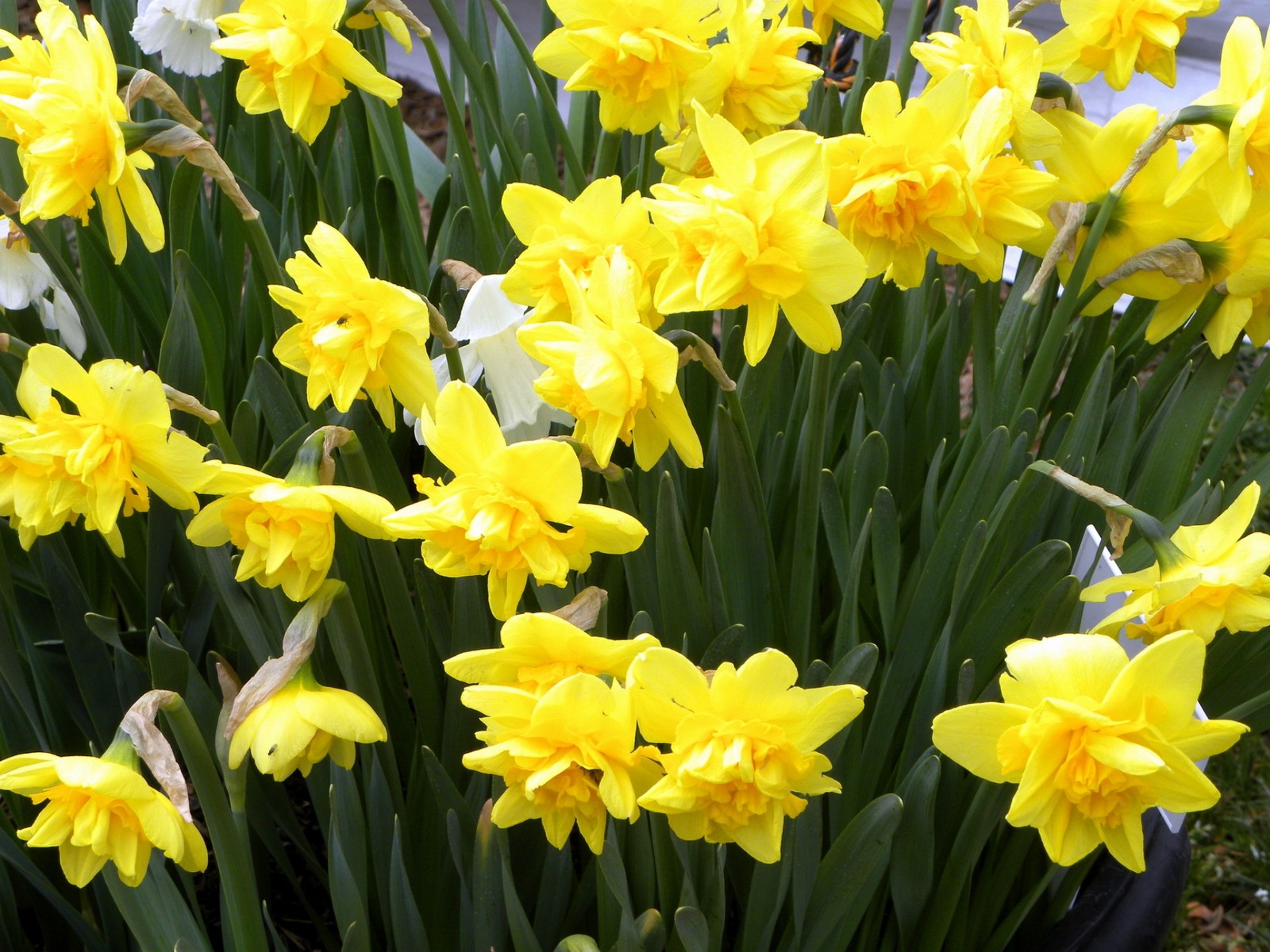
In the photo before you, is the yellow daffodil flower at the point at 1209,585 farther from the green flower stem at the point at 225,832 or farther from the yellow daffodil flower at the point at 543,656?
the green flower stem at the point at 225,832

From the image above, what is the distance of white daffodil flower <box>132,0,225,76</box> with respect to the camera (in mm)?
1176

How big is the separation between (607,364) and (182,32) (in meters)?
0.93

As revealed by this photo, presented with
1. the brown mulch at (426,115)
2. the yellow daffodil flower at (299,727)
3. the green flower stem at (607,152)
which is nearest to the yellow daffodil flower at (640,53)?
the green flower stem at (607,152)

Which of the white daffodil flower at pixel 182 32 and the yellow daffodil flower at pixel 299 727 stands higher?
the white daffodil flower at pixel 182 32

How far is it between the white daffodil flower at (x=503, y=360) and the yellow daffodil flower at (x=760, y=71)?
0.23 meters

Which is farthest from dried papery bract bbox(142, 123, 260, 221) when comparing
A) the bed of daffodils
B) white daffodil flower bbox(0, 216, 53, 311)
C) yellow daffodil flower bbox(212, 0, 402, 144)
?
white daffodil flower bbox(0, 216, 53, 311)

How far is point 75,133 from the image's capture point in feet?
2.48

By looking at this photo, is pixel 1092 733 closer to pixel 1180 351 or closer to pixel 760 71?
pixel 760 71

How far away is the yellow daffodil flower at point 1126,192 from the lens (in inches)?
31.8

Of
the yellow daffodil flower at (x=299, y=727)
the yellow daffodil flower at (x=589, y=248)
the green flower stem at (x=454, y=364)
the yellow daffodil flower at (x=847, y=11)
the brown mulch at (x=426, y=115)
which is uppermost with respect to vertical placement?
the yellow daffodil flower at (x=847, y=11)

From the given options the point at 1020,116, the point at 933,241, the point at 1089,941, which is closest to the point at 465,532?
the point at 933,241

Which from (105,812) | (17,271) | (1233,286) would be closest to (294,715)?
(105,812)

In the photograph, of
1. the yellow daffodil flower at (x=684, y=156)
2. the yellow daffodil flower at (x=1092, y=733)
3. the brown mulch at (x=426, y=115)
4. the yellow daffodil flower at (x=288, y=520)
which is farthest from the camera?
the brown mulch at (x=426, y=115)

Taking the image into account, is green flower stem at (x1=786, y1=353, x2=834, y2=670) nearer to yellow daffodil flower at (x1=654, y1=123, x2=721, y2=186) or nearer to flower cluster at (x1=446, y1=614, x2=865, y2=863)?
yellow daffodil flower at (x1=654, y1=123, x2=721, y2=186)
